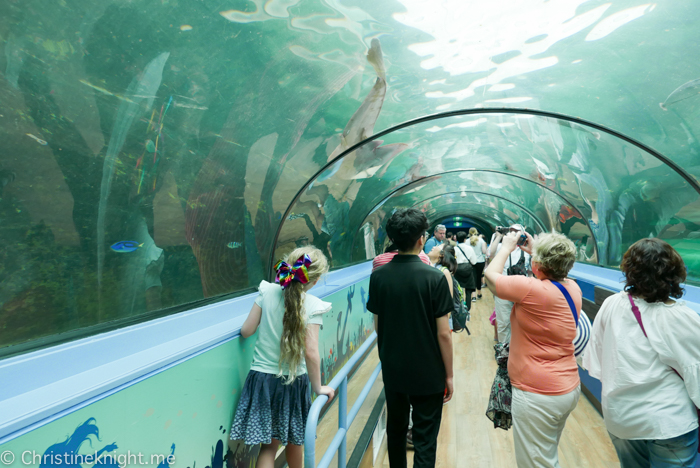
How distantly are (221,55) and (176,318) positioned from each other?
2235 millimetres

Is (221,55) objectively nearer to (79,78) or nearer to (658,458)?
(79,78)

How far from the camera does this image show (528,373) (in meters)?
2.34

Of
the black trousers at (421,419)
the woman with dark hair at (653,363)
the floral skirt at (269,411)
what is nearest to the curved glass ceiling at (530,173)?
the floral skirt at (269,411)

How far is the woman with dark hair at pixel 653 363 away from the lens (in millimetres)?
1834

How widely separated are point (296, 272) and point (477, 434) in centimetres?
305

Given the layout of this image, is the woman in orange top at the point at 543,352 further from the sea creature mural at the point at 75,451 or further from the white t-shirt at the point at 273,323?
the sea creature mural at the point at 75,451

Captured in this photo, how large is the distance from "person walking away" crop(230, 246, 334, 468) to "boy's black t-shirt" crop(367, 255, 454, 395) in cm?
45

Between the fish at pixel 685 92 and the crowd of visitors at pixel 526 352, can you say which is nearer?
the crowd of visitors at pixel 526 352

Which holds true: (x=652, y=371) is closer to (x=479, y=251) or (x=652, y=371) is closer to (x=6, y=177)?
(x=6, y=177)

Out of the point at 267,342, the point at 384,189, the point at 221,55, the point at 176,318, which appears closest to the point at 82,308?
the point at 176,318

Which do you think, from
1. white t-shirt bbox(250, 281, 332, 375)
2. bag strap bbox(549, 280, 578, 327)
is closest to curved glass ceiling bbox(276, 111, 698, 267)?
white t-shirt bbox(250, 281, 332, 375)

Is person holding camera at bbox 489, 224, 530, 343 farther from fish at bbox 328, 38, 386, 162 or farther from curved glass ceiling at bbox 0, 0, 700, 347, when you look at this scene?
fish at bbox 328, 38, 386, 162

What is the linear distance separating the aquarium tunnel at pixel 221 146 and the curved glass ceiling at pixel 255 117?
2 centimetres

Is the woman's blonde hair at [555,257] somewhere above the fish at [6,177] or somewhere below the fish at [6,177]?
below
